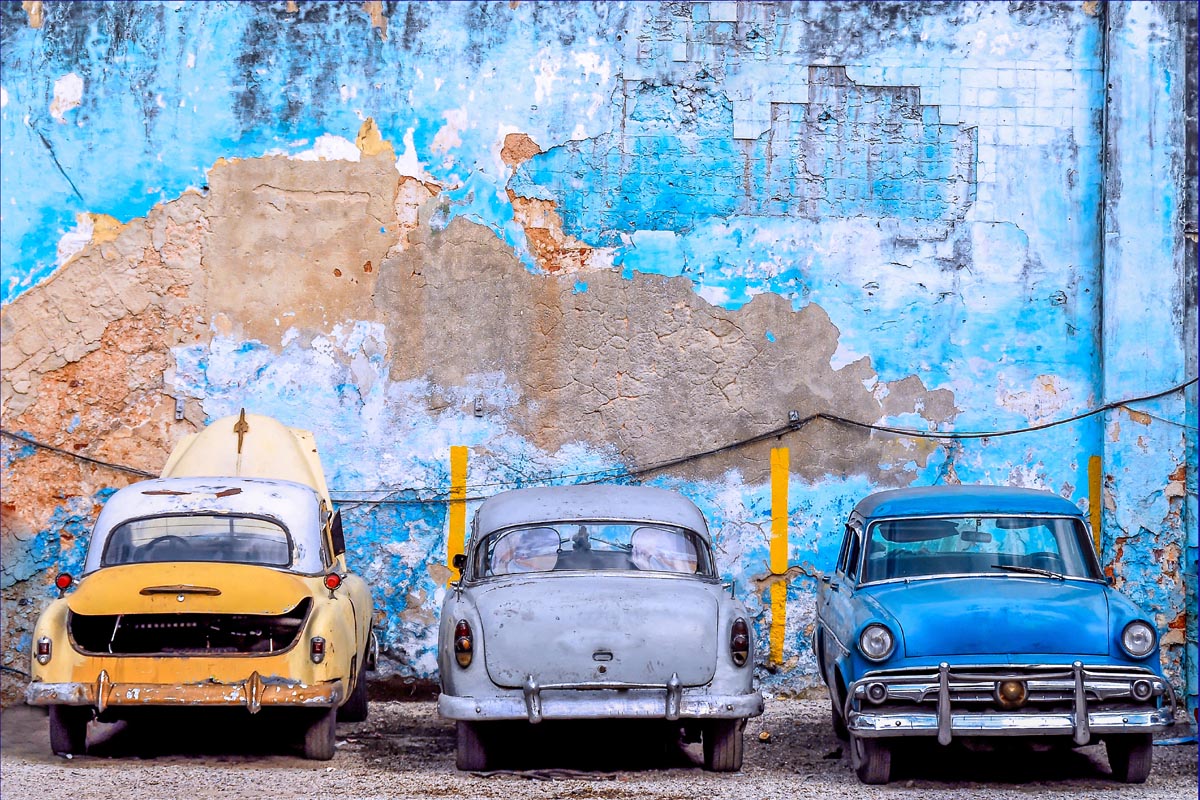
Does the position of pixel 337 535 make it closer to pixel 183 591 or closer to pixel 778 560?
pixel 183 591

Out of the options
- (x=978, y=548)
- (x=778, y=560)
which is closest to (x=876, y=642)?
(x=978, y=548)

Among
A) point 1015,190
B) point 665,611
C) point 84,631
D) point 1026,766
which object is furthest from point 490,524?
point 1015,190

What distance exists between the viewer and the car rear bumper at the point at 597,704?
745 cm

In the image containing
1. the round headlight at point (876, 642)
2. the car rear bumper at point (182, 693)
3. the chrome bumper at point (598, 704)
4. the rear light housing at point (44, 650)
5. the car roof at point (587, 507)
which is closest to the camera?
the chrome bumper at point (598, 704)

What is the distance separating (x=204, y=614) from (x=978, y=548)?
444 cm

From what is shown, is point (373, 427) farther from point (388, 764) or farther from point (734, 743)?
point (734, 743)

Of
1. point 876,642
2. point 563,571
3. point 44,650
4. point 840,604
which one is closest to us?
point 876,642

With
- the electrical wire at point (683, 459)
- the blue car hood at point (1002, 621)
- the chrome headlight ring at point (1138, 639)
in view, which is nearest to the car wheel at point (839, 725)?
the blue car hood at point (1002, 621)

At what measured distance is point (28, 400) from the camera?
10.9 m

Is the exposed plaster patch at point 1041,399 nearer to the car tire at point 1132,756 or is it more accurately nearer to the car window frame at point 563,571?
the car window frame at point 563,571

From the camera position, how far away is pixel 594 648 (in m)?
7.55

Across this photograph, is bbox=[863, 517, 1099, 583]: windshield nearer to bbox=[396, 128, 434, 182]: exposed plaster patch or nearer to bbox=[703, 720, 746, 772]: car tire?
bbox=[703, 720, 746, 772]: car tire

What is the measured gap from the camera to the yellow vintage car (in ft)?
25.7

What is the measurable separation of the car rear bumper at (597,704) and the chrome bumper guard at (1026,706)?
2.51ft
